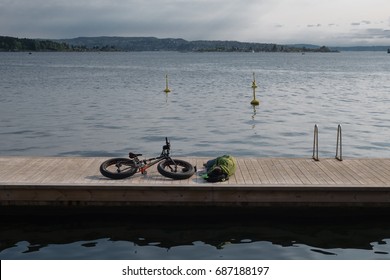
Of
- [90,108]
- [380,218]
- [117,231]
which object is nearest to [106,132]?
[90,108]

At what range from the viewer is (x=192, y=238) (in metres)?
12.8

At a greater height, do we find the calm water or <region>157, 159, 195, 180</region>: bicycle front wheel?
<region>157, 159, 195, 180</region>: bicycle front wheel

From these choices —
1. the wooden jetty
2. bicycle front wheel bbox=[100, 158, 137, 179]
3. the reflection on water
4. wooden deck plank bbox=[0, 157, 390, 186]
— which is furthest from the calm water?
bicycle front wheel bbox=[100, 158, 137, 179]

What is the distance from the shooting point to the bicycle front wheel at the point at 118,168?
1348 cm

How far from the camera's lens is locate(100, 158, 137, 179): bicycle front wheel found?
1348 cm

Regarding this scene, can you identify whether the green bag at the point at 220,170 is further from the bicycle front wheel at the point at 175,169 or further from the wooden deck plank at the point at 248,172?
the bicycle front wheel at the point at 175,169

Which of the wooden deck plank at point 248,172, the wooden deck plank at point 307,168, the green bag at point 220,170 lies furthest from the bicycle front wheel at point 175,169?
the wooden deck plank at point 307,168

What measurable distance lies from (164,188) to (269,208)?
2533mm

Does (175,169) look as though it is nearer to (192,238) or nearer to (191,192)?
(191,192)

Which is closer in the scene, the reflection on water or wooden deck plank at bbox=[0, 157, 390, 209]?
the reflection on water

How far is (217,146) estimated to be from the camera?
25312 millimetres

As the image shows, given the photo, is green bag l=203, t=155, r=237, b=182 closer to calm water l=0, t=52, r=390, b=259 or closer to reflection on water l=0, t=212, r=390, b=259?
reflection on water l=0, t=212, r=390, b=259

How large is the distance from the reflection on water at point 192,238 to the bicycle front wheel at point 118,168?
1.02 m
